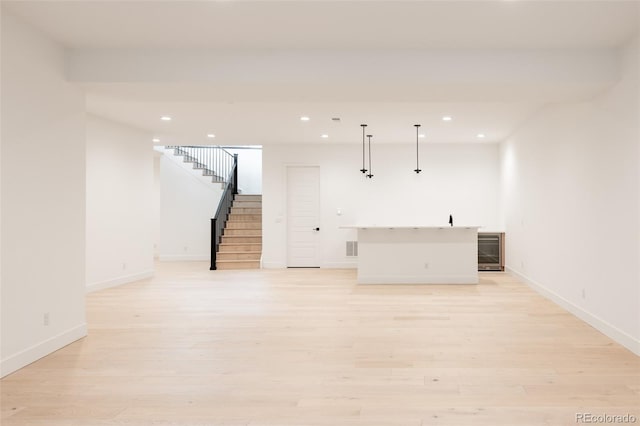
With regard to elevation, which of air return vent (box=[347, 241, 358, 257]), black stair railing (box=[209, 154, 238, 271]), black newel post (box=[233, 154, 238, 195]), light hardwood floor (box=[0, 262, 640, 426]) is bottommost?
light hardwood floor (box=[0, 262, 640, 426])

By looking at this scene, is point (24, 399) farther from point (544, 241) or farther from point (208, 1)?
point (544, 241)

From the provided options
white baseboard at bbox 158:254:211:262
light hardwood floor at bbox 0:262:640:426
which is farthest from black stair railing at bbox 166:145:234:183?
light hardwood floor at bbox 0:262:640:426

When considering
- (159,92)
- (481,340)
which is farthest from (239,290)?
(481,340)

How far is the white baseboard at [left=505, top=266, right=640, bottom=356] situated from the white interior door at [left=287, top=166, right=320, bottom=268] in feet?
15.2

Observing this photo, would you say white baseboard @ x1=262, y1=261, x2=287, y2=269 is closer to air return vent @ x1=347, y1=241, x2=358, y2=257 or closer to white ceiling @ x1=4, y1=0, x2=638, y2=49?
air return vent @ x1=347, y1=241, x2=358, y2=257

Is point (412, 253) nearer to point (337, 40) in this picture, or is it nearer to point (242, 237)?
point (337, 40)

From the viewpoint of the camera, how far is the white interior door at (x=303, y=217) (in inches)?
380

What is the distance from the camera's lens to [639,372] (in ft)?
10.6

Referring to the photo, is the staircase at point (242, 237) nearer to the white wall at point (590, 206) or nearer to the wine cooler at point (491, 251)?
the wine cooler at point (491, 251)

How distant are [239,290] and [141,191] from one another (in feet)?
9.40

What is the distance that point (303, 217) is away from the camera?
381 inches

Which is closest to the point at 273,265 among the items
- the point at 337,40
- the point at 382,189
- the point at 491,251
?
the point at 382,189

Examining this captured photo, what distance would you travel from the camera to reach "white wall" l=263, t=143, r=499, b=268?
950cm

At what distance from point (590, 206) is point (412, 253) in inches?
126
